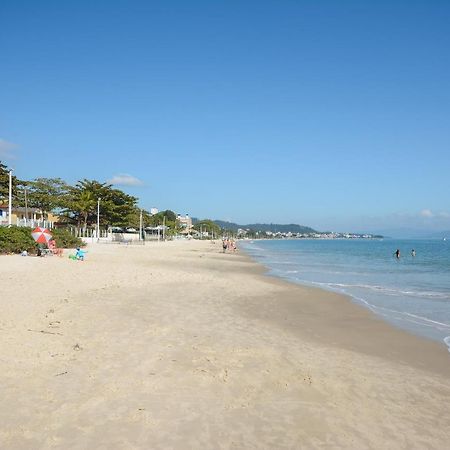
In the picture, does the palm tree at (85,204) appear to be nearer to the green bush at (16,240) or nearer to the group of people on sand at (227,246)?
the group of people on sand at (227,246)

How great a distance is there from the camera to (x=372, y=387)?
600cm

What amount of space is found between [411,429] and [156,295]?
9731mm

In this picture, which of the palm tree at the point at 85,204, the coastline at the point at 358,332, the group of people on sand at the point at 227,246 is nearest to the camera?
the coastline at the point at 358,332

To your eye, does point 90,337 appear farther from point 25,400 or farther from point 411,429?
point 411,429

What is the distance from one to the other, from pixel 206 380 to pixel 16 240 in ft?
76.3

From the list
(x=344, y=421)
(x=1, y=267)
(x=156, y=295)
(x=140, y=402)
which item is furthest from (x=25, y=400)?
(x=1, y=267)

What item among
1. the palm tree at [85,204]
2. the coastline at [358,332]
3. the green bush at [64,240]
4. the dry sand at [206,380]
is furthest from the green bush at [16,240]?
the palm tree at [85,204]

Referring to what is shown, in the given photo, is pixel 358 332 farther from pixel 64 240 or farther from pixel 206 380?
pixel 64 240

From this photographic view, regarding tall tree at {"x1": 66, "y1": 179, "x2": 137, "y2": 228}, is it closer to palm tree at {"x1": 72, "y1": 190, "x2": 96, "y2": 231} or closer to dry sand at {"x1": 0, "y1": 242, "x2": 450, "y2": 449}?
palm tree at {"x1": 72, "y1": 190, "x2": 96, "y2": 231}

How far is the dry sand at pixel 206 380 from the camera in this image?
4293mm

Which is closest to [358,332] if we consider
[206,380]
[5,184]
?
[206,380]

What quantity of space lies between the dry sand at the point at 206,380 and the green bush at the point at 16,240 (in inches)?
605

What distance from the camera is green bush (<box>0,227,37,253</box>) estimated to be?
24953 millimetres

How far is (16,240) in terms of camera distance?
83.6 feet
